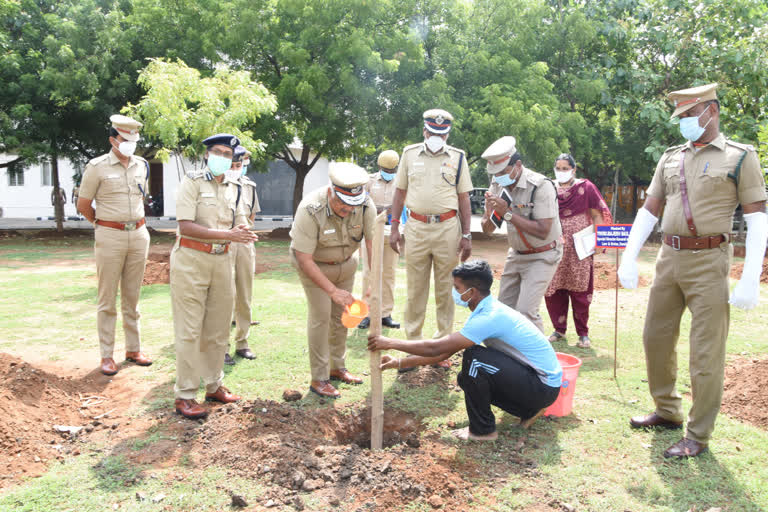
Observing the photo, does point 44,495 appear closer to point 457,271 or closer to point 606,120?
point 457,271

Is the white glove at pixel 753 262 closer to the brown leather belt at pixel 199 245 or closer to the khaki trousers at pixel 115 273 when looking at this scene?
the brown leather belt at pixel 199 245

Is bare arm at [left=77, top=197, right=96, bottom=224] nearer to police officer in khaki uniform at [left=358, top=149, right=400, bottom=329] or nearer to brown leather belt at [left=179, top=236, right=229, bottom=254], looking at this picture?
brown leather belt at [left=179, top=236, right=229, bottom=254]

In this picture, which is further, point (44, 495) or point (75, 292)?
point (75, 292)

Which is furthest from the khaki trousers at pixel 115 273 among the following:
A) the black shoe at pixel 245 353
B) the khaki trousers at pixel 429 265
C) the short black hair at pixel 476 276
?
the short black hair at pixel 476 276

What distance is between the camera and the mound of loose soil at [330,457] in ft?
11.0

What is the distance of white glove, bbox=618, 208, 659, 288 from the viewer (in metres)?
4.16

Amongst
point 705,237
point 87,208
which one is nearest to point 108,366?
point 87,208

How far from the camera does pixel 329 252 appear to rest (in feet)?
15.5

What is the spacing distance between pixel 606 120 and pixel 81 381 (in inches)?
828

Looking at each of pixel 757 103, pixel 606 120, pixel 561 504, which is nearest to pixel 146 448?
pixel 561 504

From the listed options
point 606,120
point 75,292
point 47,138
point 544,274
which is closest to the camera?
point 544,274

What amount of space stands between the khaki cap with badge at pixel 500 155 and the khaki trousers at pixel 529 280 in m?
0.87

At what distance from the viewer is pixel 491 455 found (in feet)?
12.7

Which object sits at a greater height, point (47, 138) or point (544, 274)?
point (47, 138)
